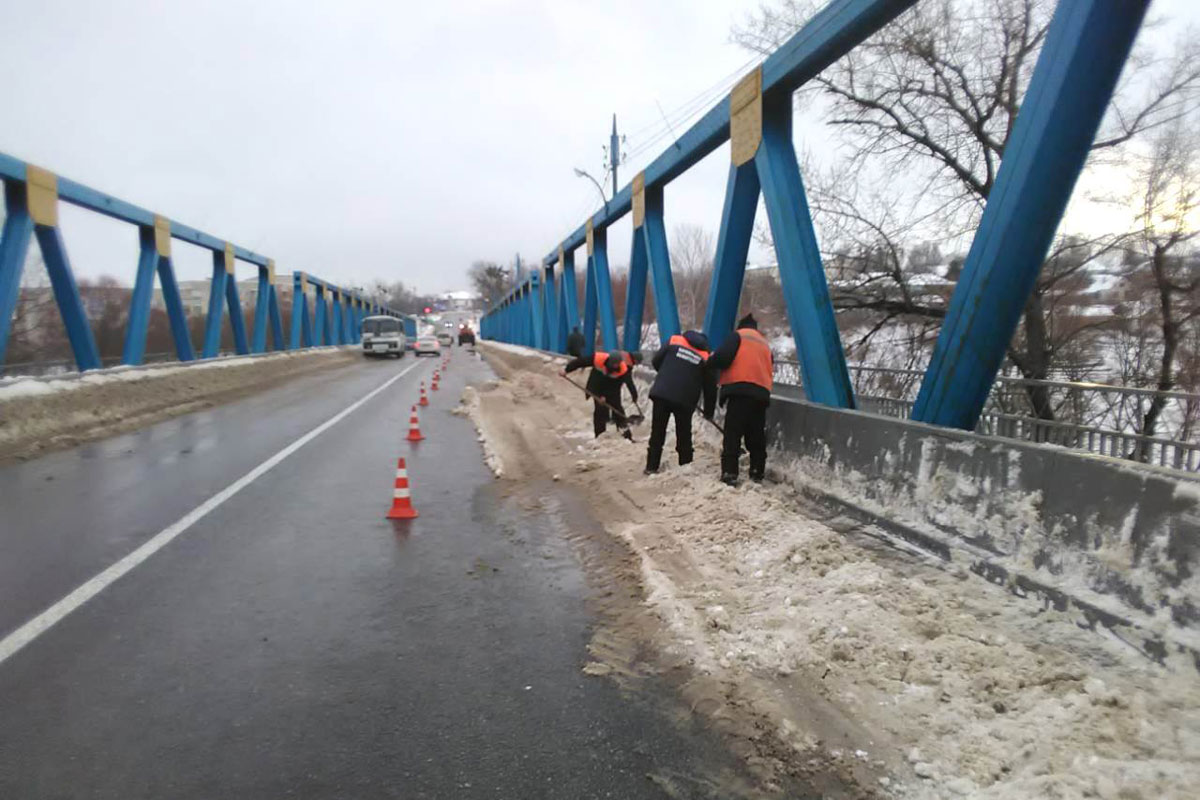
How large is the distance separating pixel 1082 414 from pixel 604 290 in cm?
1050

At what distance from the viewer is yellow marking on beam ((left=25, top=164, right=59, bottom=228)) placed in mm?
12938

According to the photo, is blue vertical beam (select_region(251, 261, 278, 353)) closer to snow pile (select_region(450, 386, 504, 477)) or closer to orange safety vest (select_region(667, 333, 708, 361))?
snow pile (select_region(450, 386, 504, 477))

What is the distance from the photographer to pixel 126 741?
2914 mm

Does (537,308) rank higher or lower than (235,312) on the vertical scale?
higher

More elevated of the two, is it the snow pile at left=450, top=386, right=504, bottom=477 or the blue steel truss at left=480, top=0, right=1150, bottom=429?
the blue steel truss at left=480, top=0, right=1150, bottom=429

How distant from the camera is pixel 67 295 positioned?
14.5 metres

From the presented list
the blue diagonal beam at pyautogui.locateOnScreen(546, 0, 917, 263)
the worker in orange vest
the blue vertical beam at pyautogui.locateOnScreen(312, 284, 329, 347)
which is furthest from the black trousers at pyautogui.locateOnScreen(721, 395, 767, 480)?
the blue vertical beam at pyautogui.locateOnScreen(312, 284, 329, 347)

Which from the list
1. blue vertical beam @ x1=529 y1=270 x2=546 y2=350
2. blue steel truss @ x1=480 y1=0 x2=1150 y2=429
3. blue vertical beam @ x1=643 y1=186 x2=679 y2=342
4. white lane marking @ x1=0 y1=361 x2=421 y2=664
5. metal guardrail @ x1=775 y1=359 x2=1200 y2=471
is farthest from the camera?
blue vertical beam @ x1=529 y1=270 x2=546 y2=350

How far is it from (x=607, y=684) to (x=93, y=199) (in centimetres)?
1710

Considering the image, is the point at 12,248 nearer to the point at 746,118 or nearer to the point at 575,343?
the point at 575,343

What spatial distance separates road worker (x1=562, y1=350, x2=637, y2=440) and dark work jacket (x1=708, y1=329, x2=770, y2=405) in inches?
132

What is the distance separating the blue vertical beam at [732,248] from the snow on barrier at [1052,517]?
391cm

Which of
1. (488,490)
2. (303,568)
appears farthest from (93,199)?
(303,568)

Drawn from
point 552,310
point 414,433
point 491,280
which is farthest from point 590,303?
point 491,280
